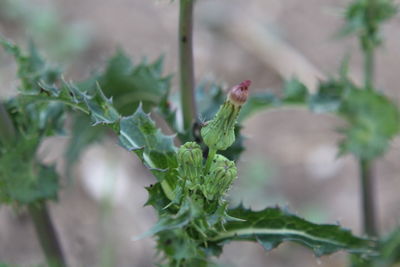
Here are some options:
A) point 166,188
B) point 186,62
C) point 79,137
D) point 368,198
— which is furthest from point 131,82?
point 368,198

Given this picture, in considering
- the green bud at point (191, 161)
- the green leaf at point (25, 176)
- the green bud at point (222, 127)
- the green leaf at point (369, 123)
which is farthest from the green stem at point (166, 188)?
the green leaf at point (369, 123)

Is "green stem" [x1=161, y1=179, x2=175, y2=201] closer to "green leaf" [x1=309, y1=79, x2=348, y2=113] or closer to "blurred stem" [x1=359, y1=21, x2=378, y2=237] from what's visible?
"green leaf" [x1=309, y1=79, x2=348, y2=113]

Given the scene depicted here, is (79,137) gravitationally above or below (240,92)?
above

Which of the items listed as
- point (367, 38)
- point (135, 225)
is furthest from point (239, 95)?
point (135, 225)

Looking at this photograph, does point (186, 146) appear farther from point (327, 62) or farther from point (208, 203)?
point (327, 62)

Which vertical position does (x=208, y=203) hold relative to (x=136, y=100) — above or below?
below

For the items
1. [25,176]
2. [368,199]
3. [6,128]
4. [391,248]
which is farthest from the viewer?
[368,199]

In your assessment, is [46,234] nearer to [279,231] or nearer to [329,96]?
[279,231]

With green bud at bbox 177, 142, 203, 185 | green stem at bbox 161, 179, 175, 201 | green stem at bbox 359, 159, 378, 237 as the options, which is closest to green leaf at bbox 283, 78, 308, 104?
green stem at bbox 359, 159, 378, 237
